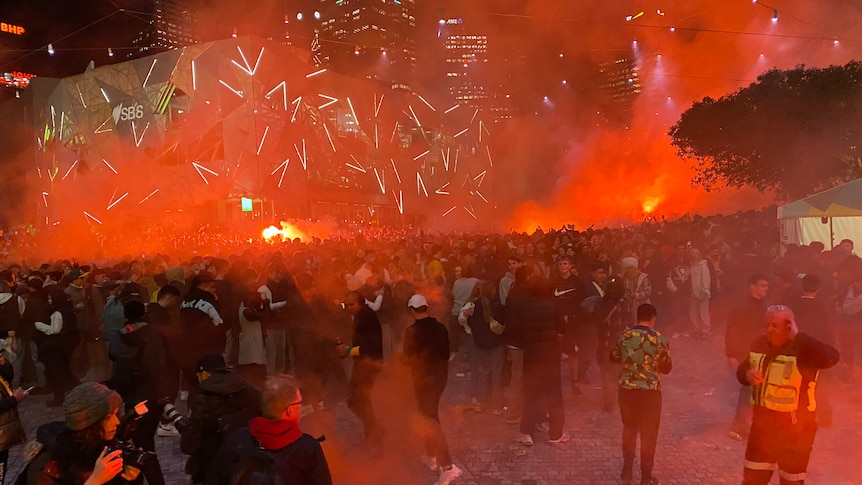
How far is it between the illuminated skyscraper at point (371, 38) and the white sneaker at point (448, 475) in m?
28.1

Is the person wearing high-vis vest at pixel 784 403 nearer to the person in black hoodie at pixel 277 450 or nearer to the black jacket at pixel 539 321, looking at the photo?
the black jacket at pixel 539 321

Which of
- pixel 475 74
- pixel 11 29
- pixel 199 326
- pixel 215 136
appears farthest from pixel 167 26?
pixel 199 326

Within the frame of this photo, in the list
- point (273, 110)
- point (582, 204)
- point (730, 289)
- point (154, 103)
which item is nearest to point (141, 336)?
point (730, 289)

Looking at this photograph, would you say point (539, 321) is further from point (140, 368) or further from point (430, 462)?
point (140, 368)

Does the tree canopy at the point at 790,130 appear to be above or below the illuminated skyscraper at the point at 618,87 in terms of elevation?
below

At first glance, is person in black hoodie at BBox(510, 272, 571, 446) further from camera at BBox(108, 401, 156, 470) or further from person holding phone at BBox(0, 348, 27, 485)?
person holding phone at BBox(0, 348, 27, 485)

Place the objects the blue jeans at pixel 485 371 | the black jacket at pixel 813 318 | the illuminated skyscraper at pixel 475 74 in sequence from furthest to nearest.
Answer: the illuminated skyscraper at pixel 475 74 < the blue jeans at pixel 485 371 < the black jacket at pixel 813 318

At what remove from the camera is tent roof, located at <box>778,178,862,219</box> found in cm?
899

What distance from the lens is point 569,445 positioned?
171 inches

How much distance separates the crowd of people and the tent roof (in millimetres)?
2318

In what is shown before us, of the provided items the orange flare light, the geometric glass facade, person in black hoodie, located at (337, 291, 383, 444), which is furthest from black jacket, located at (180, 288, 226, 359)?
the geometric glass facade

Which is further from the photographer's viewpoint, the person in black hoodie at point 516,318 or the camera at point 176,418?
the person in black hoodie at point 516,318

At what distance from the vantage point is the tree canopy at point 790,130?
15.4 metres

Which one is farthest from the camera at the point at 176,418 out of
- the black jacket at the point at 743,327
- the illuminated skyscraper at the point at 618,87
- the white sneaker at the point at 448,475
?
the illuminated skyscraper at the point at 618,87
